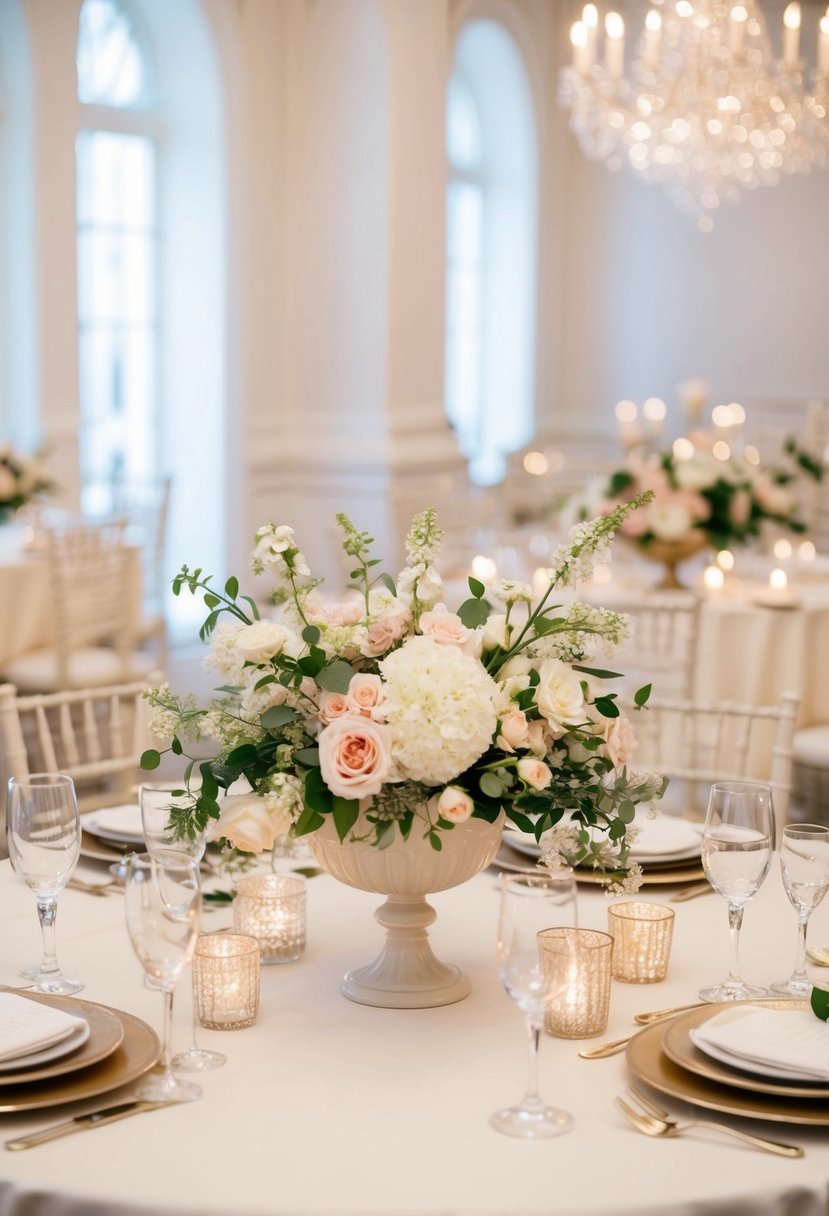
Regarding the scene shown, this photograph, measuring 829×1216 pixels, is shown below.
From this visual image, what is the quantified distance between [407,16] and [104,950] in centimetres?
570

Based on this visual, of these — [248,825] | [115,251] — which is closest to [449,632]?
[248,825]

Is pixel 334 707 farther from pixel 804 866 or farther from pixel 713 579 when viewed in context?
pixel 713 579

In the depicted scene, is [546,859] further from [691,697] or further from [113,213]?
[113,213]

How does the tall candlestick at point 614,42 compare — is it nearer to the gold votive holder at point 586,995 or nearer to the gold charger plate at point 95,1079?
the gold votive holder at point 586,995

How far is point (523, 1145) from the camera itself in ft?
4.58

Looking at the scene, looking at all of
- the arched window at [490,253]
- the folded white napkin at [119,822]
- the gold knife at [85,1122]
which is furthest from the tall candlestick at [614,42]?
the gold knife at [85,1122]

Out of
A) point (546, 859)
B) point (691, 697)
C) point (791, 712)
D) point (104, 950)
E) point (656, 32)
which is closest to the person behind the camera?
point (546, 859)

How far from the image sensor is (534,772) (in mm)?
1595

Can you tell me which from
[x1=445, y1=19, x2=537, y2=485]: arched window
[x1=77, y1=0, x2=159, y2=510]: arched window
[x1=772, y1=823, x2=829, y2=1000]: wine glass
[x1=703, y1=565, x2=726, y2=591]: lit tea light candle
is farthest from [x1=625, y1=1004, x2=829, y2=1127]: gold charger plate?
[x1=445, y1=19, x2=537, y2=485]: arched window

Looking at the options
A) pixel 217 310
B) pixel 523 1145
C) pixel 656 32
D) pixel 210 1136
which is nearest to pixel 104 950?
pixel 210 1136

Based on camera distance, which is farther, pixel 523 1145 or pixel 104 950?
pixel 104 950

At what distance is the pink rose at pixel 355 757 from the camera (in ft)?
5.12

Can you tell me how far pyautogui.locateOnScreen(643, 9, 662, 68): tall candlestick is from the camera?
5.22 meters

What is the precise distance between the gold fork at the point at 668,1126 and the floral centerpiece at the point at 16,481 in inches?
161
